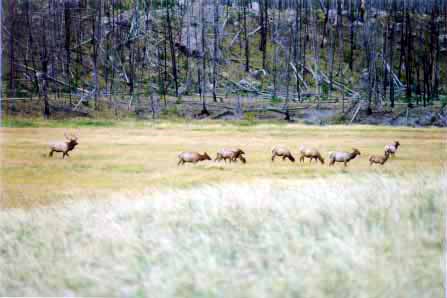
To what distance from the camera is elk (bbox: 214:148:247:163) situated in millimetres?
3794

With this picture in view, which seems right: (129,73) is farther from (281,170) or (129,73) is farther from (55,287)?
(55,287)

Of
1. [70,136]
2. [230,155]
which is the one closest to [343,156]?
[230,155]

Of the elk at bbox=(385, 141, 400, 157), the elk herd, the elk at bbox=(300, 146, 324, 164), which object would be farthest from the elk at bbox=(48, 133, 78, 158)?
the elk at bbox=(385, 141, 400, 157)

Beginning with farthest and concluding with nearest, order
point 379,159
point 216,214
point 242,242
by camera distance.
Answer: point 379,159 < point 216,214 < point 242,242

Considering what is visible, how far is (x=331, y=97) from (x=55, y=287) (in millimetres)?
2213

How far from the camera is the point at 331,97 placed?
3.95 metres

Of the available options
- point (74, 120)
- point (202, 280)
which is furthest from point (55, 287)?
point (74, 120)

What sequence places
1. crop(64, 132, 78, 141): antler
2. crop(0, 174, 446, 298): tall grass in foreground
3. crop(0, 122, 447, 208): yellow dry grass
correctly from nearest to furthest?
crop(0, 174, 446, 298): tall grass in foreground → crop(0, 122, 447, 208): yellow dry grass → crop(64, 132, 78, 141): antler

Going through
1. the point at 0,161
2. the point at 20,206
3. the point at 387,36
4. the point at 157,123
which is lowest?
the point at 20,206

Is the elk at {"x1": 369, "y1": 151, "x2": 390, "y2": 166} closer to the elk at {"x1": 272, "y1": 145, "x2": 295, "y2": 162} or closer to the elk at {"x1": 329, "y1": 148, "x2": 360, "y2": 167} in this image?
the elk at {"x1": 329, "y1": 148, "x2": 360, "y2": 167}

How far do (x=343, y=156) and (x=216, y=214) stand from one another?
0.97 meters

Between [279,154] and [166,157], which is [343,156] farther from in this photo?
[166,157]

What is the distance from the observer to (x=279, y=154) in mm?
3814

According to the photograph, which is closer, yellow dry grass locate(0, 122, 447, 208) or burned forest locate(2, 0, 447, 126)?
yellow dry grass locate(0, 122, 447, 208)
